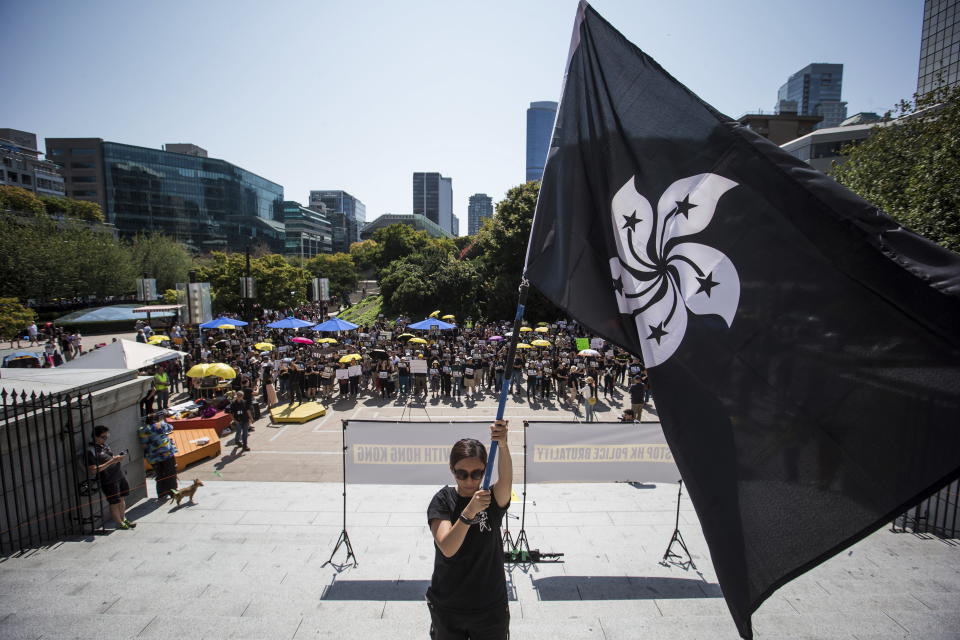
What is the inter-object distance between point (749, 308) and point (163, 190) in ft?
417

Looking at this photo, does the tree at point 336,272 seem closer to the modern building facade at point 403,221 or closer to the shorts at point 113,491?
the shorts at point 113,491

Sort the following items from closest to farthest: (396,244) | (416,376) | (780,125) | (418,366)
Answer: (418,366), (416,376), (780,125), (396,244)

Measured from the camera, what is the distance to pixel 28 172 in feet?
272

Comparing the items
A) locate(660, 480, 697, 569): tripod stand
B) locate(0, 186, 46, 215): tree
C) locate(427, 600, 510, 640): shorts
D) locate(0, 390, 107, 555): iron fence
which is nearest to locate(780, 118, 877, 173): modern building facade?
locate(660, 480, 697, 569): tripod stand

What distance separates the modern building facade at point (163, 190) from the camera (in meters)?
97.9

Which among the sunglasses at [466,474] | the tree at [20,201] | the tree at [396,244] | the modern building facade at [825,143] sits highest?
the modern building facade at [825,143]

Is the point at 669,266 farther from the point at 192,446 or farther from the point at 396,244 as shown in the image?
the point at 396,244

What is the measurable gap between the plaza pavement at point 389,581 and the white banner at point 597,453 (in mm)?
800

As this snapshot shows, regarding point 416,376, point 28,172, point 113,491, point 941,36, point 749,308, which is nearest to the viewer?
point 749,308

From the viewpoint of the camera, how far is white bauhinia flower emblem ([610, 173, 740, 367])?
2.97m

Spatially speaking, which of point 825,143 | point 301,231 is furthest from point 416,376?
point 301,231

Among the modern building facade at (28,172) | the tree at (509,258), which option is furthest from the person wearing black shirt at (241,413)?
the modern building facade at (28,172)

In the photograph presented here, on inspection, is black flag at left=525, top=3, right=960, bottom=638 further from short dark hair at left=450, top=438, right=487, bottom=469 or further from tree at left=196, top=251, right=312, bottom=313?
tree at left=196, top=251, right=312, bottom=313

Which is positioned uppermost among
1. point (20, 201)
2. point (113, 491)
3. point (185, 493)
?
point (20, 201)
